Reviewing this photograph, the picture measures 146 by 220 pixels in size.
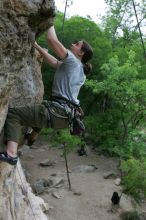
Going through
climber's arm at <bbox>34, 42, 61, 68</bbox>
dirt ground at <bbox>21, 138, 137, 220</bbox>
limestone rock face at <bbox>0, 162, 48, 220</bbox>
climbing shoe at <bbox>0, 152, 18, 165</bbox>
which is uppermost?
climber's arm at <bbox>34, 42, 61, 68</bbox>

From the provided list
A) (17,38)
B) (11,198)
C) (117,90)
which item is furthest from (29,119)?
(117,90)

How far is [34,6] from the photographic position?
4789 millimetres

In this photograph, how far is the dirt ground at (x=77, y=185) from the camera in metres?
16.2

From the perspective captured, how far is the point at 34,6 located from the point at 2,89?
1128 millimetres

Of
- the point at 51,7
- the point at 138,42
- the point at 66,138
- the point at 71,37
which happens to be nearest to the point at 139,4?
the point at 138,42

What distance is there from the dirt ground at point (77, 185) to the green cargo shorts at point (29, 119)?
10554mm

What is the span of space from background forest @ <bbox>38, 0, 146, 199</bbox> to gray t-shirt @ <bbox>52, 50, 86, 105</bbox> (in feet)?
36.9

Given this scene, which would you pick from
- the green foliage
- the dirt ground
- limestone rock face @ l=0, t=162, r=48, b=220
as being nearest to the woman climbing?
limestone rock face @ l=0, t=162, r=48, b=220

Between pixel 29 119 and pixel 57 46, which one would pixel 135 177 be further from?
pixel 57 46

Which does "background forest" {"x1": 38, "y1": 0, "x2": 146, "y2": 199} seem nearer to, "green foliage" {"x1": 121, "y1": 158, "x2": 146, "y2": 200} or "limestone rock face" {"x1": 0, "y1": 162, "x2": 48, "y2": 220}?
"green foliage" {"x1": 121, "y1": 158, "x2": 146, "y2": 200}

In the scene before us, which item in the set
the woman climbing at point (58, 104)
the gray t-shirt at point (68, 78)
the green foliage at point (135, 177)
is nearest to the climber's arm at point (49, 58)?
the woman climbing at point (58, 104)

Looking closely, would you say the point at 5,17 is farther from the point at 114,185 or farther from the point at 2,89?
the point at 114,185

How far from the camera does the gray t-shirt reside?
5570 mm

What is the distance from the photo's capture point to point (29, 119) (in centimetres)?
535
